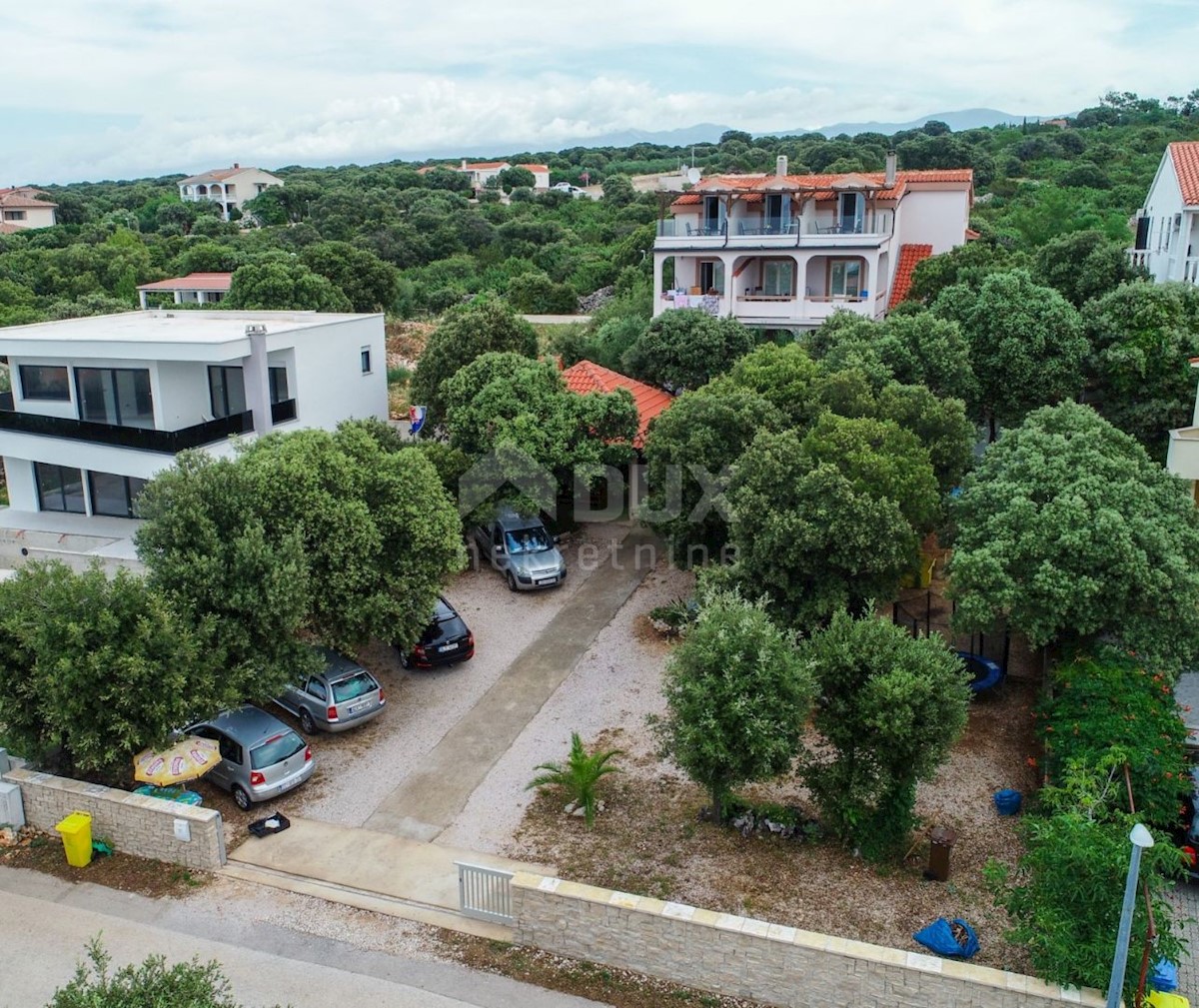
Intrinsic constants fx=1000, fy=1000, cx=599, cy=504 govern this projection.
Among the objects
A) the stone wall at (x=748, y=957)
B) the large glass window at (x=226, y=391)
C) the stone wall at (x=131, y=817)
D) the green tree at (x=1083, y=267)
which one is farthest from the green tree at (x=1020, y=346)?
the stone wall at (x=131, y=817)

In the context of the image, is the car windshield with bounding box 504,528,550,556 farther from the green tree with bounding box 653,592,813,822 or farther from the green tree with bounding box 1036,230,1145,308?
the green tree with bounding box 1036,230,1145,308

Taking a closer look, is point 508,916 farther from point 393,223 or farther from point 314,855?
point 393,223

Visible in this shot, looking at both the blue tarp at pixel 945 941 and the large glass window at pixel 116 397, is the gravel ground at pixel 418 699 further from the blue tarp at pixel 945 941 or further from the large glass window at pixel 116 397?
the large glass window at pixel 116 397

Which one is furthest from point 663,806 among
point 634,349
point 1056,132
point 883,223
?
point 1056,132

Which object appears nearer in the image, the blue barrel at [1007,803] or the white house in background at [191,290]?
the blue barrel at [1007,803]

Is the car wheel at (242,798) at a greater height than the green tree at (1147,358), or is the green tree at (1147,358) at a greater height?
the green tree at (1147,358)

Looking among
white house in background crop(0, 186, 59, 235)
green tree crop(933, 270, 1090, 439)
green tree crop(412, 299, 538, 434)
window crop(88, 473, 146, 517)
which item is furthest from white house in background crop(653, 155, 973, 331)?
white house in background crop(0, 186, 59, 235)

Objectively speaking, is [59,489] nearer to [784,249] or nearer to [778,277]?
[784,249]
